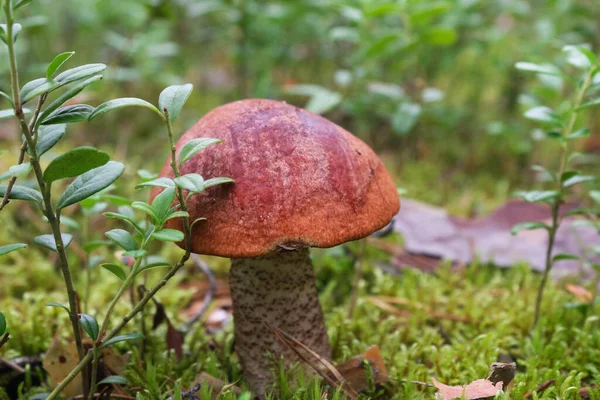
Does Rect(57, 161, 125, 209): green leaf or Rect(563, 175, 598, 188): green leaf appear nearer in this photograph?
Rect(57, 161, 125, 209): green leaf

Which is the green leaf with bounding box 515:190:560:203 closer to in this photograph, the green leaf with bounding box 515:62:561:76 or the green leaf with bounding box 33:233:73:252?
the green leaf with bounding box 515:62:561:76

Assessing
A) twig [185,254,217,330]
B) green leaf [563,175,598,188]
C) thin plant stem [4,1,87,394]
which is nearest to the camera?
thin plant stem [4,1,87,394]

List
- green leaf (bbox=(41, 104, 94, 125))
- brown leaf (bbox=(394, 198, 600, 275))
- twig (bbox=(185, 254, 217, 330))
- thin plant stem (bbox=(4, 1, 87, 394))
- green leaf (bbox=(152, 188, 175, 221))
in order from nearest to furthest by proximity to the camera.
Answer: thin plant stem (bbox=(4, 1, 87, 394)), green leaf (bbox=(41, 104, 94, 125)), green leaf (bbox=(152, 188, 175, 221)), twig (bbox=(185, 254, 217, 330)), brown leaf (bbox=(394, 198, 600, 275))

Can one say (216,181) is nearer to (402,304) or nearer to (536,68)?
(536,68)

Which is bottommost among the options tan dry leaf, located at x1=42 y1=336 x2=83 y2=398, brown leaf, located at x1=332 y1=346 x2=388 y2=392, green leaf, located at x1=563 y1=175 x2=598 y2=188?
brown leaf, located at x1=332 y1=346 x2=388 y2=392

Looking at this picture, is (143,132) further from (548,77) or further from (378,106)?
(548,77)

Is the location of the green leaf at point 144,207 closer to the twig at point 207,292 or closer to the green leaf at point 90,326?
the green leaf at point 90,326

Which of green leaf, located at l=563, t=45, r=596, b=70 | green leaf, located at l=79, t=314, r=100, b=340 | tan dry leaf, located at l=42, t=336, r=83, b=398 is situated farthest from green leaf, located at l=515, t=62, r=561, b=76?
tan dry leaf, located at l=42, t=336, r=83, b=398
